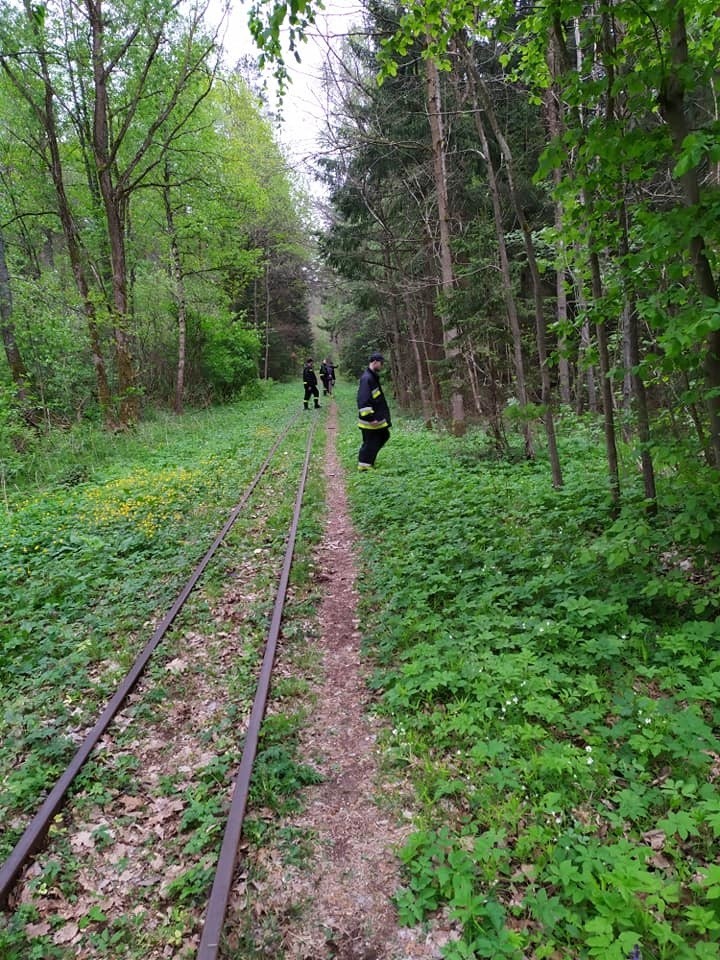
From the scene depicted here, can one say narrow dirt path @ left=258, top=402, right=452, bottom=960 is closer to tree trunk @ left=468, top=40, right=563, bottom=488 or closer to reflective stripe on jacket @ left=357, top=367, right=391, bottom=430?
tree trunk @ left=468, top=40, right=563, bottom=488

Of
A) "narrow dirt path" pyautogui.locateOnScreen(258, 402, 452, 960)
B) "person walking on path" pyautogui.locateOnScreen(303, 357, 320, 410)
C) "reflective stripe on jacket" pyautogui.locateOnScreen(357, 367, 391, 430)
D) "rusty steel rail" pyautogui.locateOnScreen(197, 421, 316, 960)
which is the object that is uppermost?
"person walking on path" pyautogui.locateOnScreen(303, 357, 320, 410)

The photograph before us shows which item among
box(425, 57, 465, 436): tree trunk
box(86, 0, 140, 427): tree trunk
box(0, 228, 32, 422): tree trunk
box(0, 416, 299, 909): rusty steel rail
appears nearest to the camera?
box(0, 416, 299, 909): rusty steel rail

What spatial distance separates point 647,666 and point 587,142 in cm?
367

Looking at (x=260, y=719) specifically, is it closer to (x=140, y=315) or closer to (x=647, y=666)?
(x=647, y=666)

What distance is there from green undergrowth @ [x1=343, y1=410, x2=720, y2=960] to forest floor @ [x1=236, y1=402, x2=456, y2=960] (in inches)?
4.9

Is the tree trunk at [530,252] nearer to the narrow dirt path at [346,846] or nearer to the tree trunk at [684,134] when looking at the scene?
the tree trunk at [684,134]

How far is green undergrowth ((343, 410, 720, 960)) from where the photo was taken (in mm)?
2293

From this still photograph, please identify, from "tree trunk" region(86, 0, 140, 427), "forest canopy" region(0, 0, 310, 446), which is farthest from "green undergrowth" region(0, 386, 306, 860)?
"forest canopy" region(0, 0, 310, 446)

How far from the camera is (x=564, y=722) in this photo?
329cm

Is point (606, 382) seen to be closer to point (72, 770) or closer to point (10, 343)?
point (72, 770)

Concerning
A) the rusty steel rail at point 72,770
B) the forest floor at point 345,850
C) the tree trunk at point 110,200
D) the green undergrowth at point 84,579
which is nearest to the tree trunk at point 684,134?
the forest floor at point 345,850

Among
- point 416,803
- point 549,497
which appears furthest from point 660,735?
point 549,497

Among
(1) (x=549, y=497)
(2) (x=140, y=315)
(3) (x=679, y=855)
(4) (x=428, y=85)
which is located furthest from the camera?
(2) (x=140, y=315)

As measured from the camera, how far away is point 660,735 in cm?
302
